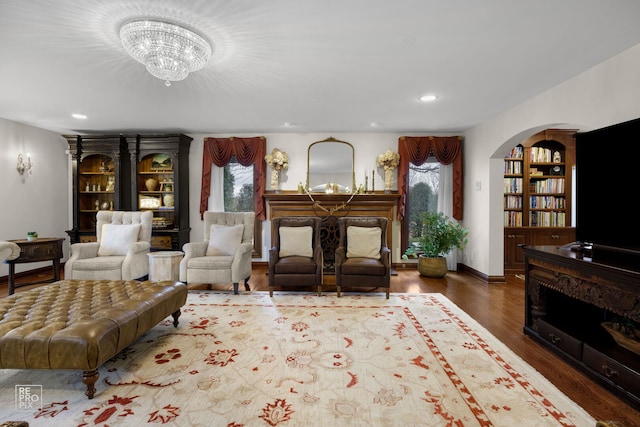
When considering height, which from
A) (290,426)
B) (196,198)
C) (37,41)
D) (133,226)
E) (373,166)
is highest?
(37,41)

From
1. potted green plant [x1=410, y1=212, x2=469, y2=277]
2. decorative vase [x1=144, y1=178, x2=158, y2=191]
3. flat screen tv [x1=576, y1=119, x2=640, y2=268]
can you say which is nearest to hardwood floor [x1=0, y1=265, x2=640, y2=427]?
potted green plant [x1=410, y1=212, x2=469, y2=277]

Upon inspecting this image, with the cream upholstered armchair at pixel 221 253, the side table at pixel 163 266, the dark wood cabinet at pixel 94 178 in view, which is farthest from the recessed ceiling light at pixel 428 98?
the dark wood cabinet at pixel 94 178

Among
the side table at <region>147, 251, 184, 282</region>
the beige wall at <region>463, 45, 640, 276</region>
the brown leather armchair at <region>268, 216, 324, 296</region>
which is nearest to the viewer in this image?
the beige wall at <region>463, 45, 640, 276</region>

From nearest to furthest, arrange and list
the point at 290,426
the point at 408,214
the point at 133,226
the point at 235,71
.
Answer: the point at 290,426 < the point at 235,71 < the point at 133,226 < the point at 408,214

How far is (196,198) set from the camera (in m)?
6.24

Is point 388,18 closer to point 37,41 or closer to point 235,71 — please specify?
point 235,71

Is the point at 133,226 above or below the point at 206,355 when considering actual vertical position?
above

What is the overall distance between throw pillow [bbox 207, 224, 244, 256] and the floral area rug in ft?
4.37

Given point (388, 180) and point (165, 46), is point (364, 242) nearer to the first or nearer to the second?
point (388, 180)

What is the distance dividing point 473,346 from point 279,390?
1705 millimetres

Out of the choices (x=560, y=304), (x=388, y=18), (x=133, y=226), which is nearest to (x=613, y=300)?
(x=560, y=304)

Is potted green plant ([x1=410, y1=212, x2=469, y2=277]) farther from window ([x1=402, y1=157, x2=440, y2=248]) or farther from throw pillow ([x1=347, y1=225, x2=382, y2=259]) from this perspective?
throw pillow ([x1=347, y1=225, x2=382, y2=259])

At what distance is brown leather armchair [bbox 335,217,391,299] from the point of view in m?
4.07

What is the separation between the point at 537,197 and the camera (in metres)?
5.76
